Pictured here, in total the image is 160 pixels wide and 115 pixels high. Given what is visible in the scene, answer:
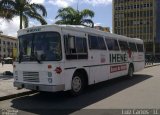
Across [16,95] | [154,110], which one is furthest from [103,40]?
[154,110]

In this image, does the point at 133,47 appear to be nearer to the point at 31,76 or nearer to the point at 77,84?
the point at 77,84

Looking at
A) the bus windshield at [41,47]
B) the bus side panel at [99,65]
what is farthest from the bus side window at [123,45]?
the bus windshield at [41,47]

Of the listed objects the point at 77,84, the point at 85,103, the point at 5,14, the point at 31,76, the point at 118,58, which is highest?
the point at 5,14

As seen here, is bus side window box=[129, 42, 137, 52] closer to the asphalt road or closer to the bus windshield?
the asphalt road

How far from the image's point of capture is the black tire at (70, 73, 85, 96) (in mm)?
11038

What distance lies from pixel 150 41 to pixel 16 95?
101 metres

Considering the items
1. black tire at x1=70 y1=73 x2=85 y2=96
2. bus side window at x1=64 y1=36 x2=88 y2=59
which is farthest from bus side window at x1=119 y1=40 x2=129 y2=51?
black tire at x1=70 y1=73 x2=85 y2=96

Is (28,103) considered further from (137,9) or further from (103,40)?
(137,9)

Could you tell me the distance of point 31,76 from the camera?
35.1ft

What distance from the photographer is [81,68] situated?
11508mm

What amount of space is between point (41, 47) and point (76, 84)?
6.71 ft

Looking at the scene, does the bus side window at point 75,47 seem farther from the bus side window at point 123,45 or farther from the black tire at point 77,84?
the bus side window at point 123,45

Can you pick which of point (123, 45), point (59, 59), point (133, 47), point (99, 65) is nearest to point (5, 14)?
point (133, 47)

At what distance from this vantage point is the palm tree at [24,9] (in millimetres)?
24806
